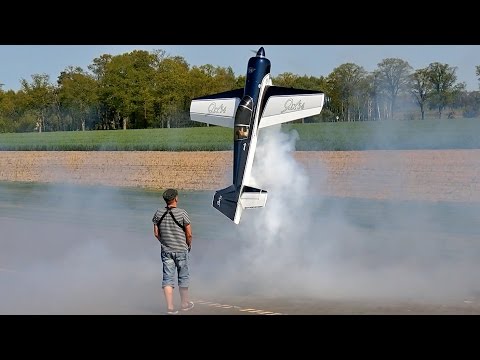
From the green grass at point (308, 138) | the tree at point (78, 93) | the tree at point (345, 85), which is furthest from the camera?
the tree at point (78, 93)

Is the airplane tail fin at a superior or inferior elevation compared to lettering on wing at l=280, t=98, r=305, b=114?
inferior

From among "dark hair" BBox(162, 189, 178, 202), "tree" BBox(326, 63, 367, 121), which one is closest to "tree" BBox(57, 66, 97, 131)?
"tree" BBox(326, 63, 367, 121)

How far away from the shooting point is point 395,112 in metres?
25.9

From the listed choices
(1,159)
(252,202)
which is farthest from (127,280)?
(1,159)

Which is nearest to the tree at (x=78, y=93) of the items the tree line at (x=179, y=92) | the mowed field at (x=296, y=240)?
the tree line at (x=179, y=92)

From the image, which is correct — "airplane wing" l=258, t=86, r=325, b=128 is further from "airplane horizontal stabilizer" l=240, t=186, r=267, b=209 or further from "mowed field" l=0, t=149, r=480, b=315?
"airplane horizontal stabilizer" l=240, t=186, r=267, b=209

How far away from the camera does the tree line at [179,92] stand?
2581cm

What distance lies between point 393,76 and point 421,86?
1.67 meters

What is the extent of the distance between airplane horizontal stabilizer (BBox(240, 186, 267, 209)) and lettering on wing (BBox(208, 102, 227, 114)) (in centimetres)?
196

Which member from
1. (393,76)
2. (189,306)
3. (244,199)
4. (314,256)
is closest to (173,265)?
(189,306)

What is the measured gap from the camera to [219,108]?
17.0 meters

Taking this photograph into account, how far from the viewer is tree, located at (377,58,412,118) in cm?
2439

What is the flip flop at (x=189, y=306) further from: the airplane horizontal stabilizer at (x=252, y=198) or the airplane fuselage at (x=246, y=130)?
the airplane fuselage at (x=246, y=130)

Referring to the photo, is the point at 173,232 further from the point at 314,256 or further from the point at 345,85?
the point at 345,85
